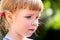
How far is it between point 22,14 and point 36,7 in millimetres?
81

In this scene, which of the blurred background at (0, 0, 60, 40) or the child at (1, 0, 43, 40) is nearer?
the child at (1, 0, 43, 40)

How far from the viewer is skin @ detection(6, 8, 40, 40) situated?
1386mm

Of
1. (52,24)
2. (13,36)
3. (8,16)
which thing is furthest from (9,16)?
(52,24)

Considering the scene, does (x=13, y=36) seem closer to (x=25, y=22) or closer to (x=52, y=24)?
(x=25, y=22)

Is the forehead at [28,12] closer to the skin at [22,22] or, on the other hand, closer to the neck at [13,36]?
the skin at [22,22]

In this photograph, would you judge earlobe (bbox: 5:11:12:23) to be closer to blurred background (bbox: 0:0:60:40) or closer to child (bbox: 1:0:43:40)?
child (bbox: 1:0:43:40)

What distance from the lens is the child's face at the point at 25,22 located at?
1386 millimetres

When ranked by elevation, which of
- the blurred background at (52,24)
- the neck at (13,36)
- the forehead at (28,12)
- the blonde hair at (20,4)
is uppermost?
the blonde hair at (20,4)

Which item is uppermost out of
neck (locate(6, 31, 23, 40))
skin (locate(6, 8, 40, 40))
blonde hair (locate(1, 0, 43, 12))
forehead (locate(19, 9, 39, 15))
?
blonde hair (locate(1, 0, 43, 12))

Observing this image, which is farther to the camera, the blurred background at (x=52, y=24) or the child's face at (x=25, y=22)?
the blurred background at (x=52, y=24)

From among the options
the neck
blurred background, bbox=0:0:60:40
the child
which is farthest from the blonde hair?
blurred background, bbox=0:0:60:40

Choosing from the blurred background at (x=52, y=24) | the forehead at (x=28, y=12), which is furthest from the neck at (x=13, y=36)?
the blurred background at (x=52, y=24)

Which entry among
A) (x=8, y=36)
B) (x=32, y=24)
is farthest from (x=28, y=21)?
(x=8, y=36)

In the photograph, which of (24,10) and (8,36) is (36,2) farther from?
(8,36)
